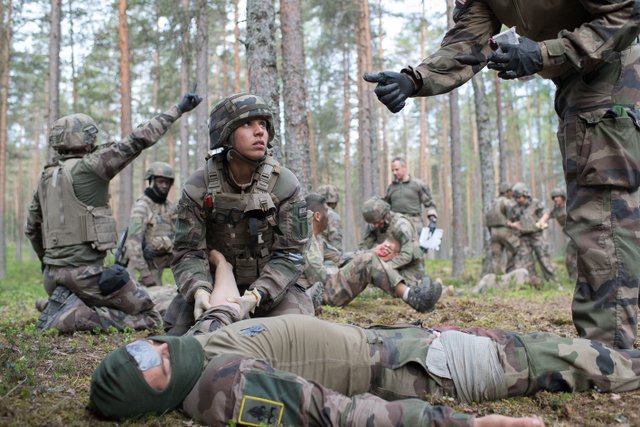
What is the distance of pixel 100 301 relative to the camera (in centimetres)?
591

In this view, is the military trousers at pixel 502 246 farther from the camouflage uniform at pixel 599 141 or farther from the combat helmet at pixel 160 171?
the camouflage uniform at pixel 599 141

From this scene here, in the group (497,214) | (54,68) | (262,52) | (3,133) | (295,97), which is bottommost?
(497,214)

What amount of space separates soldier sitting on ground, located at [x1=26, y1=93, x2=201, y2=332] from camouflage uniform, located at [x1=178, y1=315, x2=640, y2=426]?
3452mm

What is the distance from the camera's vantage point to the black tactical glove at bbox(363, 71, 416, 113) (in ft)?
10.5

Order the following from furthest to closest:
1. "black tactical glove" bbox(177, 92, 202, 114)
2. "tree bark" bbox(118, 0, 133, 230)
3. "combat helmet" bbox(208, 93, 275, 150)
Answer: "tree bark" bbox(118, 0, 133, 230), "black tactical glove" bbox(177, 92, 202, 114), "combat helmet" bbox(208, 93, 275, 150)

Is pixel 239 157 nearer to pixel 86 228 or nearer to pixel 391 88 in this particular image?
pixel 391 88

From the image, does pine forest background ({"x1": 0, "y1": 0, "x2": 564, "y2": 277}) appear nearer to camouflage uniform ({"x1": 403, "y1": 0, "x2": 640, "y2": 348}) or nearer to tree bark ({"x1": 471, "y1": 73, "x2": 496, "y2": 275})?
tree bark ({"x1": 471, "y1": 73, "x2": 496, "y2": 275})

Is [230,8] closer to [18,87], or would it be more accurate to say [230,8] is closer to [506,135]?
[18,87]

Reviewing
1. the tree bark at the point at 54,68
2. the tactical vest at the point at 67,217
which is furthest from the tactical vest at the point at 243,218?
the tree bark at the point at 54,68

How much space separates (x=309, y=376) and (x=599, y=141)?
2.19 m

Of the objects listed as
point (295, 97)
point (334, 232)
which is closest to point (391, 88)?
point (295, 97)

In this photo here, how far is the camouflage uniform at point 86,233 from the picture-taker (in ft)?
18.6

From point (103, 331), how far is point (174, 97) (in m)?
19.4

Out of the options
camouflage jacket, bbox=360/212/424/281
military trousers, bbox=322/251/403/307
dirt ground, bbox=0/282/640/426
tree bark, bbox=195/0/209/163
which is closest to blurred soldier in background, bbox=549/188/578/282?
camouflage jacket, bbox=360/212/424/281
